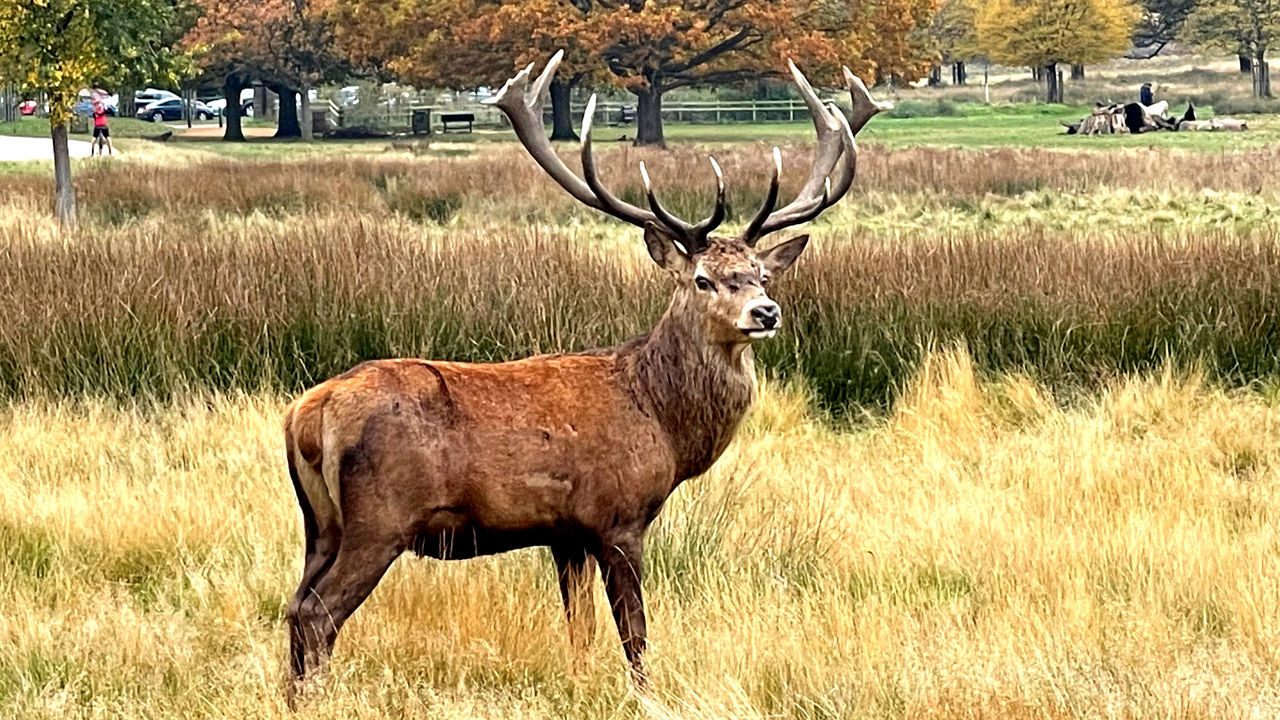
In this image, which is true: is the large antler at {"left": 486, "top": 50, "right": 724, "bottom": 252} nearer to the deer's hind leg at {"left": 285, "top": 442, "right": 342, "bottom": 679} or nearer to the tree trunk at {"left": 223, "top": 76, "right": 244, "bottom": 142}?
the deer's hind leg at {"left": 285, "top": 442, "right": 342, "bottom": 679}

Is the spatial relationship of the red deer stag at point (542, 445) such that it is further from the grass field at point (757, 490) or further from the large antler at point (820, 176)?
the grass field at point (757, 490)

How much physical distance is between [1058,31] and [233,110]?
2775cm

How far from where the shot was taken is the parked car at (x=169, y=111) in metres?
61.6

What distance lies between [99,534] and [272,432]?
1653mm

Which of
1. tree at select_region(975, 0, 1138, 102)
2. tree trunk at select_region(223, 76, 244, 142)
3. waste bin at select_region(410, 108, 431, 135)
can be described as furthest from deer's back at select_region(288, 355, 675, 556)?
tree at select_region(975, 0, 1138, 102)

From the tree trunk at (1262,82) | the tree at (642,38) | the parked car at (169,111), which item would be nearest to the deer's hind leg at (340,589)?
the tree at (642,38)

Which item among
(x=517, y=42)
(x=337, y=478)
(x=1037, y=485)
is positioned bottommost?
(x=1037, y=485)

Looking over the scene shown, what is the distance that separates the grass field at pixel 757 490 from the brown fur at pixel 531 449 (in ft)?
1.01

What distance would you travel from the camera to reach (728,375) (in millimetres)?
4934

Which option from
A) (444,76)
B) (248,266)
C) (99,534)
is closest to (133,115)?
(444,76)

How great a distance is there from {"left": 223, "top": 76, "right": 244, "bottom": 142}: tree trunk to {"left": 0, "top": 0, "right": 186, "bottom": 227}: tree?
27.7 m

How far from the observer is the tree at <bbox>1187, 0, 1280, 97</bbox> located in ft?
190

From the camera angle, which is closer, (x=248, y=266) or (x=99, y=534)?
(x=99, y=534)

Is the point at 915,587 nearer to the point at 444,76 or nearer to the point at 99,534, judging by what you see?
the point at 99,534
